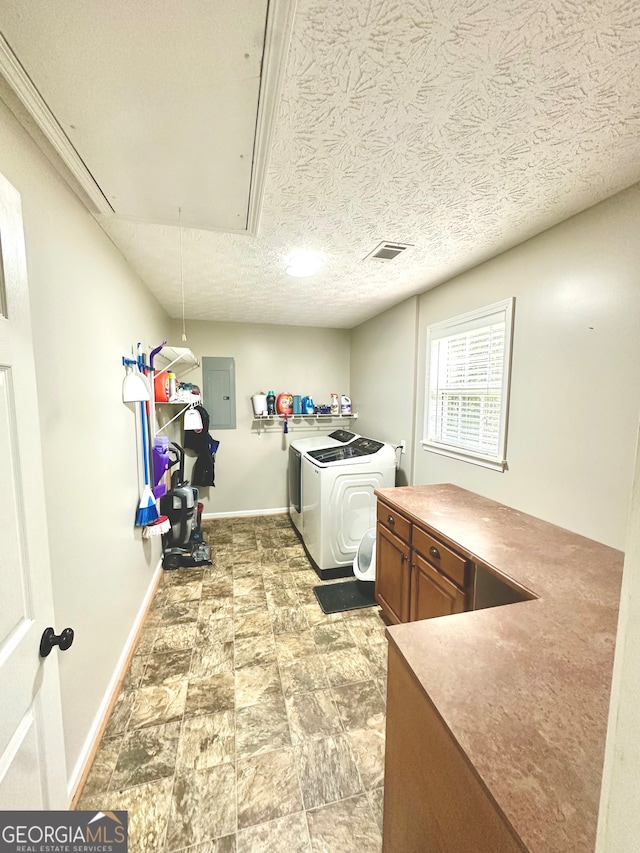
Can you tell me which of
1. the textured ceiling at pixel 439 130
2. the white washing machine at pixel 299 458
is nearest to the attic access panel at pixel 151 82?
the textured ceiling at pixel 439 130

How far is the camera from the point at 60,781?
884mm

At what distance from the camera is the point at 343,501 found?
278 centimetres

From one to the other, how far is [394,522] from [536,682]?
1.25 meters

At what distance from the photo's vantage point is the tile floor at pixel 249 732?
1154mm

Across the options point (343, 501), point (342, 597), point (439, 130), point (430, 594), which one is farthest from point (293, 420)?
point (439, 130)

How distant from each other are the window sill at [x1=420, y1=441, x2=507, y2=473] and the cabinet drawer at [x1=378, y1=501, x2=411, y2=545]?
2.17 ft

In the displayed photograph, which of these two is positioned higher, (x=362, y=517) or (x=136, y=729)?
(x=362, y=517)

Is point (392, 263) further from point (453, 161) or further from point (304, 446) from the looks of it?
point (304, 446)

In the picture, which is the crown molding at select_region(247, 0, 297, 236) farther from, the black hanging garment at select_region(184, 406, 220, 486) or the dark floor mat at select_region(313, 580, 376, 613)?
the black hanging garment at select_region(184, 406, 220, 486)

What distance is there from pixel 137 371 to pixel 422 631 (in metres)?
2.12

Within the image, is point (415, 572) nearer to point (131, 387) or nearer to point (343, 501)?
point (343, 501)

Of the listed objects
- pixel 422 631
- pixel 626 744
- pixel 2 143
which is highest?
pixel 2 143

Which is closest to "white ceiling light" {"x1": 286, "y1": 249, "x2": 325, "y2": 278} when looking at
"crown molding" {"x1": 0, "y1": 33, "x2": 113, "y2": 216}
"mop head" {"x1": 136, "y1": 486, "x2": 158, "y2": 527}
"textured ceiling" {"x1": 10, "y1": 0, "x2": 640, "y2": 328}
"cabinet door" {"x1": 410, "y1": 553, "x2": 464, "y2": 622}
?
"textured ceiling" {"x1": 10, "y1": 0, "x2": 640, "y2": 328}

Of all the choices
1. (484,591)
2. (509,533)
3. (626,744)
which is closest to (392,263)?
(509,533)
